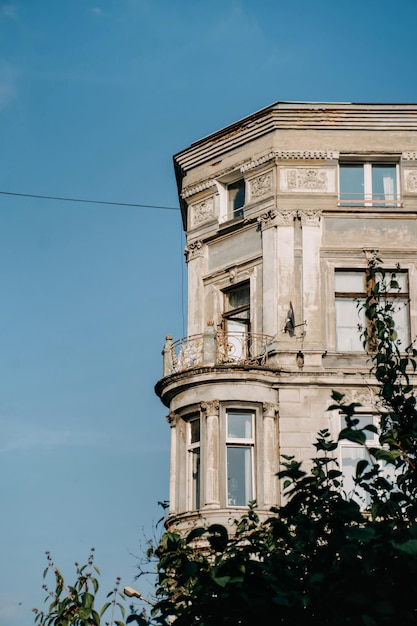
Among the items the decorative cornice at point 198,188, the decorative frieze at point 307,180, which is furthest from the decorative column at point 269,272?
the decorative cornice at point 198,188

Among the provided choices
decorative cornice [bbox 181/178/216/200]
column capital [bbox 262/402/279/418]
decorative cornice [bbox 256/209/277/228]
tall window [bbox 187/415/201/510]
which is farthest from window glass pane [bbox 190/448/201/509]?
decorative cornice [bbox 181/178/216/200]

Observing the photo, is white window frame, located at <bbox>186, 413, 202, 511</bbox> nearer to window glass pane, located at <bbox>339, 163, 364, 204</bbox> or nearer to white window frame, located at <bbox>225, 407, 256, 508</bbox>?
white window frame, located at <bbox>225, 407, 256, 508</bbox>

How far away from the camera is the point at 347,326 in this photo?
90.3 feet

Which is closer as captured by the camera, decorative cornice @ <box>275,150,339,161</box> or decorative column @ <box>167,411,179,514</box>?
decorative column @ <box>167,411,179,514</box>

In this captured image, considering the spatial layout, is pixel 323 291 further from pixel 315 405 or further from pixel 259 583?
pixel 259 583

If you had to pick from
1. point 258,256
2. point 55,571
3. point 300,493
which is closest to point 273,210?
point 258,256

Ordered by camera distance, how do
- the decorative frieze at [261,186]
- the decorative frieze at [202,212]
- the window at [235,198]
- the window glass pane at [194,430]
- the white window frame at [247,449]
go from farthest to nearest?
1. the decorative frieze at [202,212]
2. the window at [235,198]
3. the decorative frieze at [261,186]
4. the window glass pane at [194,430]
5. the white window frame at [247,449]

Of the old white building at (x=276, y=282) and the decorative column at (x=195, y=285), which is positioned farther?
the decorative column at (x=195, y=285)

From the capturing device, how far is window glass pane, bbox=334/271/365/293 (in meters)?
27.9

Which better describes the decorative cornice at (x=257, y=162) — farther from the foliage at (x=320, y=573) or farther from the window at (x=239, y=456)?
the foliage at (x=320, y=573)

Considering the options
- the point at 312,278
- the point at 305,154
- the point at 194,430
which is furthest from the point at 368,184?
the point at 194,430

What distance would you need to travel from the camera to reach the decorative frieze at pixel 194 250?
97.6 ft

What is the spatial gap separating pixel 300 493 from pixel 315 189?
53.8ft

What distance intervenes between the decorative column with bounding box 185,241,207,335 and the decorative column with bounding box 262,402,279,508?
11.9ft
